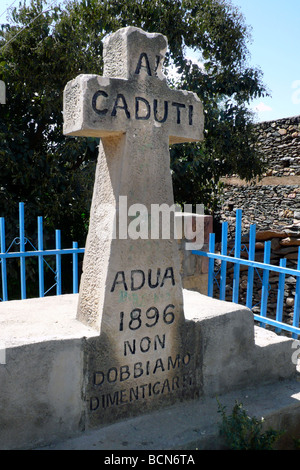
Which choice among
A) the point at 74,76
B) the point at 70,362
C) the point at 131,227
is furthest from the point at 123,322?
the point at 74,76

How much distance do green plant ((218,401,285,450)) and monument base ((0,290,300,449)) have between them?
0.14 meters

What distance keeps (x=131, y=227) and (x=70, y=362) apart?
2.44ft

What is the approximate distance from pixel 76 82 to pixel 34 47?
5.08 metres

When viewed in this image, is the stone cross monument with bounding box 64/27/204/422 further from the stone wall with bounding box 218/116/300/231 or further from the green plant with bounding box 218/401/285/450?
the stone wall with bounding box 218/116/300/231

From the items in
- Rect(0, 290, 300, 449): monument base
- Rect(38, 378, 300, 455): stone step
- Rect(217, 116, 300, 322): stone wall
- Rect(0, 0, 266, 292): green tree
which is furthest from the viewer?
Rect(217, 116, 300, 322): stone wall

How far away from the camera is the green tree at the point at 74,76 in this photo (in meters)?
6.31

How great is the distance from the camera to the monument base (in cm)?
194

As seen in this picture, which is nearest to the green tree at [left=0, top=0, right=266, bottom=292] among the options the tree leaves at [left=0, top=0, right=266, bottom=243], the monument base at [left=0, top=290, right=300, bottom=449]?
the tree leaves at [left=0, top=0, right=266, bottom=243]

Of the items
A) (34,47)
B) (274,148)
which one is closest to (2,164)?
(34,47)

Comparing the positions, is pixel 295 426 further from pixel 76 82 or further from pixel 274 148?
pixel 274 148

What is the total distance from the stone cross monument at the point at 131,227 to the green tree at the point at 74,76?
413 centimetres

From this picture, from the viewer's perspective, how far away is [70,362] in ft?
6.75

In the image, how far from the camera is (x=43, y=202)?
635cm
